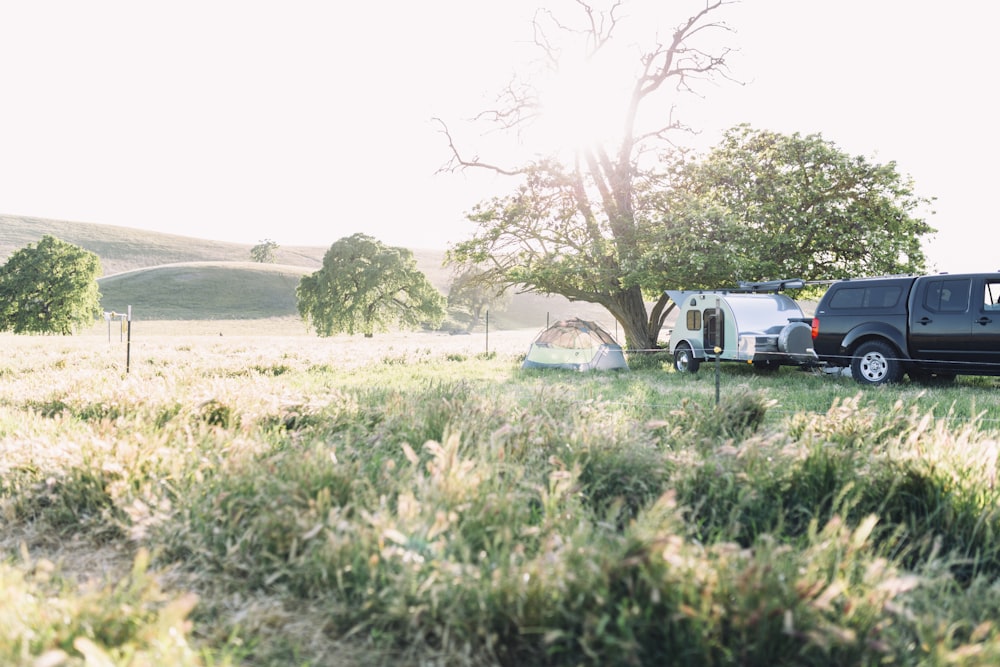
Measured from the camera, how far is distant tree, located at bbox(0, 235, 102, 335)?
4331 cm

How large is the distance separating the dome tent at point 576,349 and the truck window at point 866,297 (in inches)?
211

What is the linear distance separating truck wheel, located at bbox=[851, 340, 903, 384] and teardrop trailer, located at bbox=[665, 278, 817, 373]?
1382 millimetres

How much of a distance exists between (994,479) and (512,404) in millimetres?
4059

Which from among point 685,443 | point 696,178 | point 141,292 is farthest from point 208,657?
point 141,292

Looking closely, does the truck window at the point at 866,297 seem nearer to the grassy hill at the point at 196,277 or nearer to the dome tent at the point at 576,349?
the dome tent at the point at 576,349

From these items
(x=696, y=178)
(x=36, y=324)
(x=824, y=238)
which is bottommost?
(x=36, y=324)

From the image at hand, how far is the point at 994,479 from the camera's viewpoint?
3.94 metres

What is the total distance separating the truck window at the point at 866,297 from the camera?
1251cm

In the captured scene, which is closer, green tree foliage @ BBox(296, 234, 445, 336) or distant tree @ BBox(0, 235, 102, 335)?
distant tree @ BBox(0, 235, 102, 335)

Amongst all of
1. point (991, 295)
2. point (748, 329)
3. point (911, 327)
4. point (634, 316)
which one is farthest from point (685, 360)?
point (991, 295)

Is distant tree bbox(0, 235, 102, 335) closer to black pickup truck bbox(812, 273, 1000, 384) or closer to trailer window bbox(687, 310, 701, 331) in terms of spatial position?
trailer window bbox(687, 310, 701, 331)

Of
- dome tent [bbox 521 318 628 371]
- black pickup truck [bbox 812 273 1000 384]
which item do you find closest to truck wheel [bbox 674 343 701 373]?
dome tent [bbox 521 318 628 371]

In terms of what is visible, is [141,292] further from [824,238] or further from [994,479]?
[994,479]

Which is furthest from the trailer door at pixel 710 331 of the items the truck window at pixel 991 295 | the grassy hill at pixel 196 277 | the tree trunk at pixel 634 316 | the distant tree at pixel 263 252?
the distant tree at pixel 263 252
